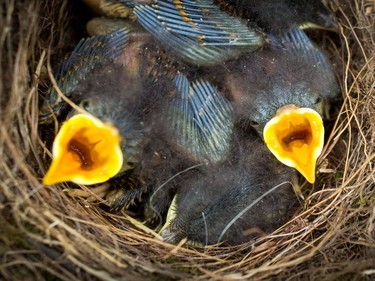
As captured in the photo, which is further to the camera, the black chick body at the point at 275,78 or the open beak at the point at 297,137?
the black chick body at the point at 275,78

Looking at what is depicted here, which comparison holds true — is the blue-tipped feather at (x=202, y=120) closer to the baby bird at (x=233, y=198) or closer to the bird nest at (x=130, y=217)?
the baby bird at (x=233, y=198)

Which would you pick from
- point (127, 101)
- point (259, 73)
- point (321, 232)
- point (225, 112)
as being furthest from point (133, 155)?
point (321, 232)

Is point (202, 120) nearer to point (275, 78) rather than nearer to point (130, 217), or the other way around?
point (275, 78)

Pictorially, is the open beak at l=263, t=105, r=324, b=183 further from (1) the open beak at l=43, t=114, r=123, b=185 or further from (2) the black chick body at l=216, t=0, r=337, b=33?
(1) the open beak at l=43, t=114, r=123, b=185

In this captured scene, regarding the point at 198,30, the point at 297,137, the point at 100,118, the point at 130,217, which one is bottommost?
the point at 130,217

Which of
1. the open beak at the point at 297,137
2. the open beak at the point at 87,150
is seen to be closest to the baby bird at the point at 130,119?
the open beak at the point at 87,150

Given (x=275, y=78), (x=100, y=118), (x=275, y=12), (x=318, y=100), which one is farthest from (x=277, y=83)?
(x=100, y=118)

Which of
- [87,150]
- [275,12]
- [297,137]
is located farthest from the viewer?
[275,12]
